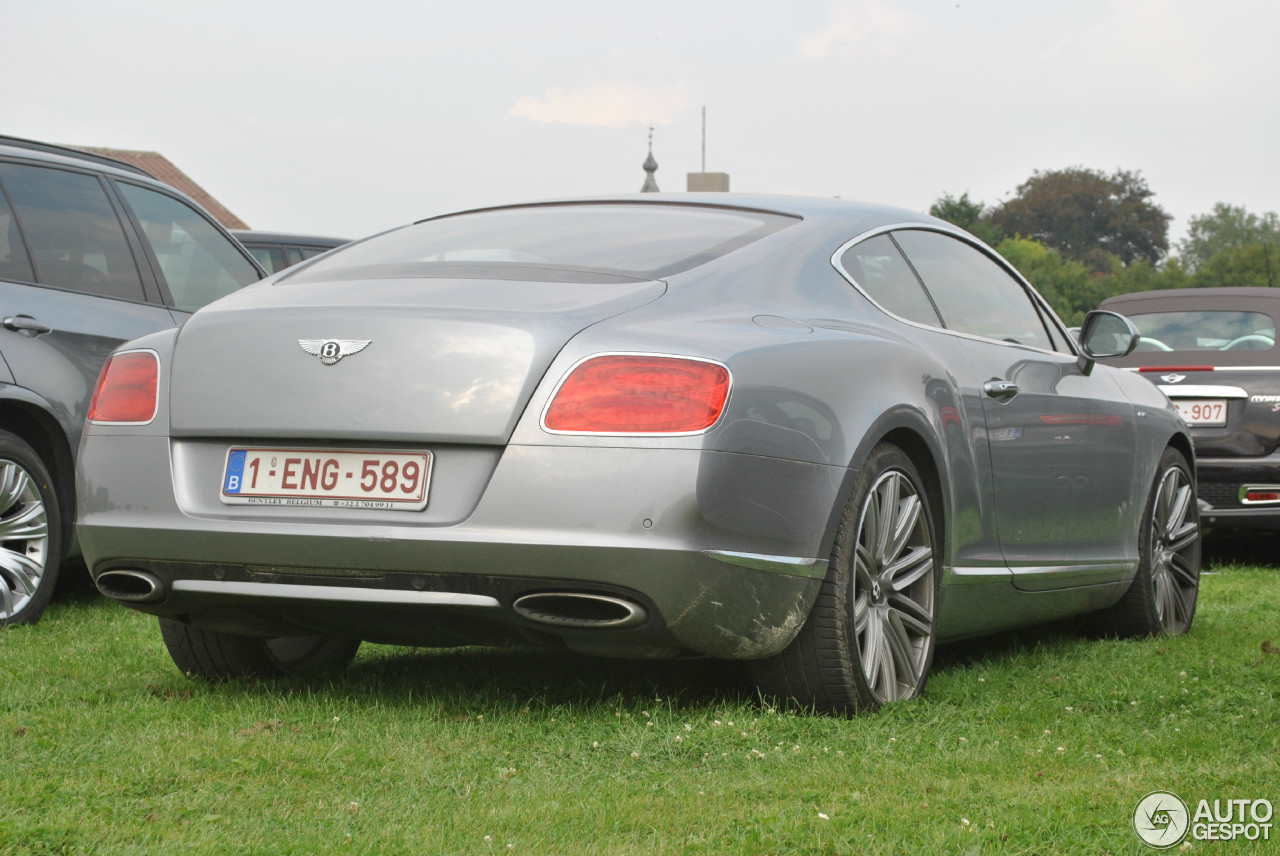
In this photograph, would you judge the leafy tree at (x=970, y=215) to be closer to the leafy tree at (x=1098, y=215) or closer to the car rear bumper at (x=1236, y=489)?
the leafy tree at (x=1098, y=215)

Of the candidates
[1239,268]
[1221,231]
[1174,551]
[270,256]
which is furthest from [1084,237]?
[1174,551]

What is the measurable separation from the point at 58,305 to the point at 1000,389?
363 cm

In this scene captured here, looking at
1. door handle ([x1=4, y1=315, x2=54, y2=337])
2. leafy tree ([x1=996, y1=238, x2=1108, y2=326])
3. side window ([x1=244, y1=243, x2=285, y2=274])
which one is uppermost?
door handle ([x1=4, y1=315, x2=54, y2=337])

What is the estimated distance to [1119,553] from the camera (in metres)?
5.84

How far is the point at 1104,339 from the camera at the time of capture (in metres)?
5.85

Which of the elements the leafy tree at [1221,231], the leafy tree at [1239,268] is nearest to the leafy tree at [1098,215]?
→ the leafy tree at [1239,268]

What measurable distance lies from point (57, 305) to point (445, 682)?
259 centimetres

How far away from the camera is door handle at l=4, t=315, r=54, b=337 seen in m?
5.93

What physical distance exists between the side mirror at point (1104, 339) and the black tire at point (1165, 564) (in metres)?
0.66

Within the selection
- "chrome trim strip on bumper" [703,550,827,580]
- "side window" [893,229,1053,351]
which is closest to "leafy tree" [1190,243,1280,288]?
"side window" [893,229,1053,351]

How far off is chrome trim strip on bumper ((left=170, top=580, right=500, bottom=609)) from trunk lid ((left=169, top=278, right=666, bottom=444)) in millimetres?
364

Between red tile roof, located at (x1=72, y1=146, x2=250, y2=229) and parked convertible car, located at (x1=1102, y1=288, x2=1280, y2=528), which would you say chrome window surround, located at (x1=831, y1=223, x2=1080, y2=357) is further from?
red tile roof, located at (x1=72, y1=146, x2=250, y2=229)

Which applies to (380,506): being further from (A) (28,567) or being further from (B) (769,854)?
(A) (28,567)

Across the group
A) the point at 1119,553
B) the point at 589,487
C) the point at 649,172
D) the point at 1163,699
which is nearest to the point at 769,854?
the point at 589,487
